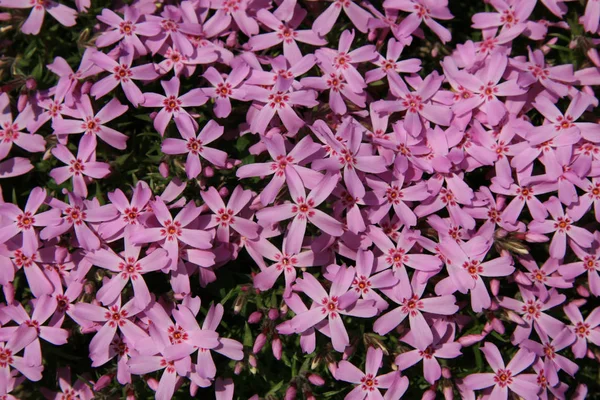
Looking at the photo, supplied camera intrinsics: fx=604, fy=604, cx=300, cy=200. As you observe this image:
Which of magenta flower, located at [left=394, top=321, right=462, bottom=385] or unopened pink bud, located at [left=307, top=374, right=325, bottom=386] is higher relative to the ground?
magenta flower, located at [left=394, top=321, right=462, bottom=385]

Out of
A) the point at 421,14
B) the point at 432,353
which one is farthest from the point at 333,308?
the point at 421,14

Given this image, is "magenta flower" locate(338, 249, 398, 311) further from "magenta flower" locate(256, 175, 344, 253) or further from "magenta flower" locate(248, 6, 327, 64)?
"magenta flower" locate(248, 6, 327, 64)

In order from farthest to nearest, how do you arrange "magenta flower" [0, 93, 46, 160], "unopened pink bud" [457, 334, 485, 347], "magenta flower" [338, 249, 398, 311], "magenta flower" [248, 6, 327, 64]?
"magenta flower" [248, 6, 327, 64], "magenta flower" [0, 93, 46, 160], "unopened pink bud" [457, 334, 485, 347], "magenta flower" [338, 249, 398, 311]

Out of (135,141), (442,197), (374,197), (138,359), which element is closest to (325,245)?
(374,197)

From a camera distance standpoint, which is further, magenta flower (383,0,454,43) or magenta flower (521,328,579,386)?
magenta flower (383,0,454,43)

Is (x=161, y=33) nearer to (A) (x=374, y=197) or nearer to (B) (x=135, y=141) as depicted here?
(B) (x=135, y=141)

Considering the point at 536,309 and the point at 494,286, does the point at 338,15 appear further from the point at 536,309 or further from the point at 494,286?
the point at 536,309

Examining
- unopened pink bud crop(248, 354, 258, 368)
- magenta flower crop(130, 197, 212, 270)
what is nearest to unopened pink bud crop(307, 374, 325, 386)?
unopened pink bud crop(248, 354, 258, 368)
